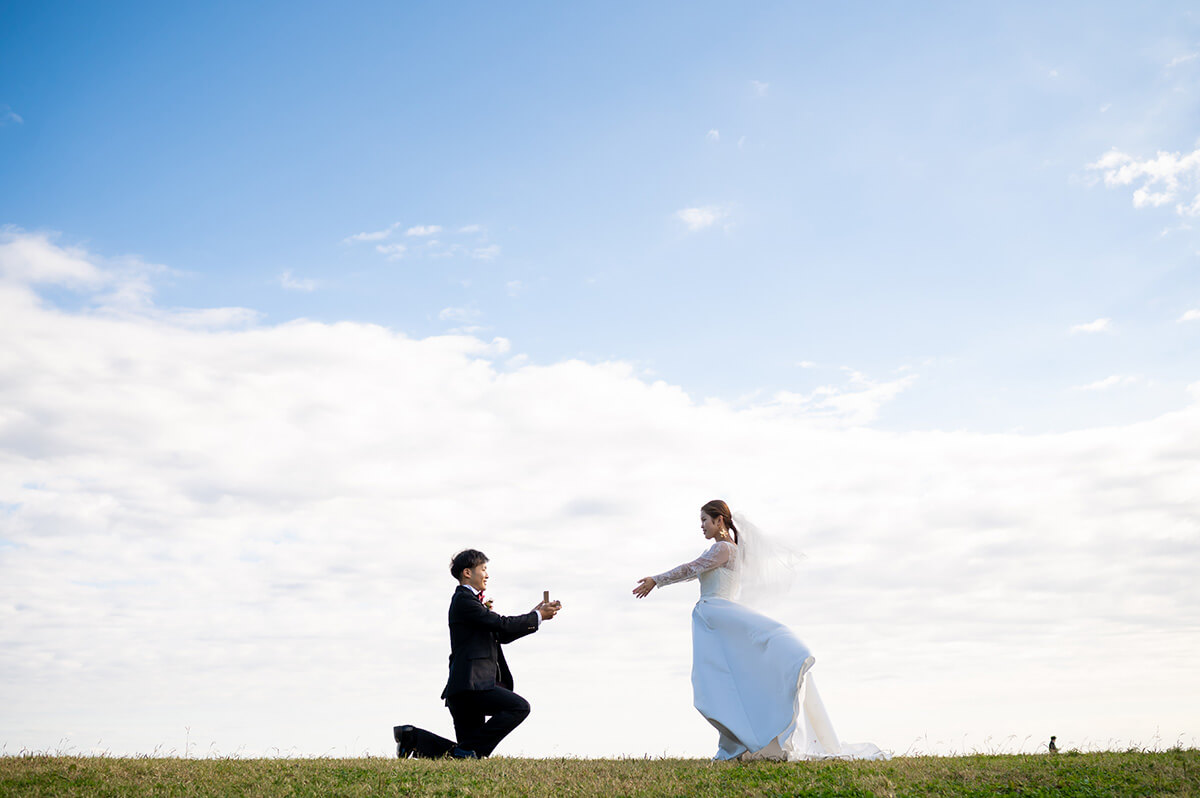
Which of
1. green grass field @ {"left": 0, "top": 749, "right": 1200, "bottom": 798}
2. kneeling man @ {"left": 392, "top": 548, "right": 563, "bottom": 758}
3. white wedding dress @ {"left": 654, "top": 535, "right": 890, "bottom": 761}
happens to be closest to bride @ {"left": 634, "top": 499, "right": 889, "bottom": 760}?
white wedding dress @ {"left": 654, "top": 535, "right": 890, "bottom": 761}

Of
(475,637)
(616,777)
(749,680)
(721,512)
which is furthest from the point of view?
(721,512)

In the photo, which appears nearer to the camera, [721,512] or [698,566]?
[698,566]

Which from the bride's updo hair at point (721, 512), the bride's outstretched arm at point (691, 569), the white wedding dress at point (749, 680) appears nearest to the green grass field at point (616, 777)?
the white wedding dress at point (749, 680)

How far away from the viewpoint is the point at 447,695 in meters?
15.4

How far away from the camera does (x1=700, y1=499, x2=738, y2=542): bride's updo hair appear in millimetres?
16031

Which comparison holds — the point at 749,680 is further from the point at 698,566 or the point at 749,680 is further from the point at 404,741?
the point at 404,741

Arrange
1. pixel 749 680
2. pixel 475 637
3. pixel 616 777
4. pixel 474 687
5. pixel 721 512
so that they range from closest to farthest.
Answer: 1. pixel 616 777
2. pixel 749 680
3. pixel 474 687
4. pixel 475 637
5. pixel 721 512

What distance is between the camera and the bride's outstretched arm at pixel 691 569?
50.7ft

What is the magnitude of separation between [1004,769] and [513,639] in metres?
7.34

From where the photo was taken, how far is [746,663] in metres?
14.7

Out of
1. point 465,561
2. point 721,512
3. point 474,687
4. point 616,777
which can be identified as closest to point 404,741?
point 474,687

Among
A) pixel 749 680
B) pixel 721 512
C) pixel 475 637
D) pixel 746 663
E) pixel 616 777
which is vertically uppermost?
pixel 721 512

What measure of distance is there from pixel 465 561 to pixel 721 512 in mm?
4238

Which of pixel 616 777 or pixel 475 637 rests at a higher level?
pixel 475 637
